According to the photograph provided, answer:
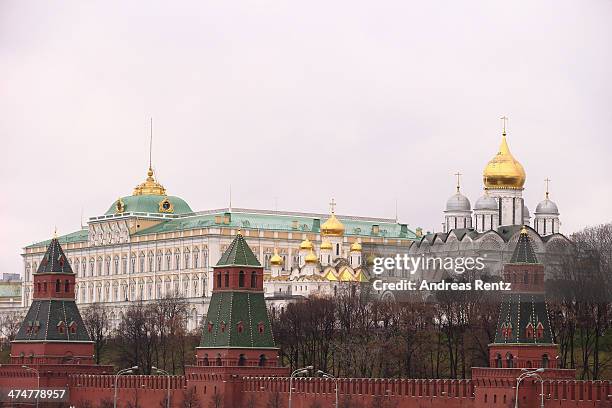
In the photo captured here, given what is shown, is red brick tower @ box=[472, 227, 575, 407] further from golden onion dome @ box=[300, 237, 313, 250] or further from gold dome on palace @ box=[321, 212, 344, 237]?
gold dome on palace @ box=[321, 212, 344, 237]

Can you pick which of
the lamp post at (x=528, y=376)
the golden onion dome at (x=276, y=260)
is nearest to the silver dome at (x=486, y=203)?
the golden onion dome at (x=276, y=260)

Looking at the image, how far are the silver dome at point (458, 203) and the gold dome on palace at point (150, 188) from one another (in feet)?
135

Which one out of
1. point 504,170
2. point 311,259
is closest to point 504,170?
point 504,170

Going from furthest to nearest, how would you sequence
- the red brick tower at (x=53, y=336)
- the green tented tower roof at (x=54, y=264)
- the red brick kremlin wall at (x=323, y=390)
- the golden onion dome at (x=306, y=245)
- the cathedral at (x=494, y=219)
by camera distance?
the golden onion dome at (x=306, y=245) → the cathedral at (x=494, y=219) → the green tented tower roof at (x=54, y=264) → the red brick tower at (x=53, y=336) → the red brick kremlin wall at (x=323, y=390)

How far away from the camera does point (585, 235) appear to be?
130375 mm

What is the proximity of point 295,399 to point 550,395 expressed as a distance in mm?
15981

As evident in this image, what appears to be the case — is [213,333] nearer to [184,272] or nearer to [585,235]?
[585,235]

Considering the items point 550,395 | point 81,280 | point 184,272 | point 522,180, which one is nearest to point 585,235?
point 522,180

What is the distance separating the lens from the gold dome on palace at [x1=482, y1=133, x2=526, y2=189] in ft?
507

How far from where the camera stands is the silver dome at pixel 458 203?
16025 cm

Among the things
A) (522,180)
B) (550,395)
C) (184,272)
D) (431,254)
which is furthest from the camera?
(184,272)

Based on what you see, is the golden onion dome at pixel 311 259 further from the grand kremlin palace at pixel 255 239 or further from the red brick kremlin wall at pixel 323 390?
the red brick kremlin wall at pixel 323 390

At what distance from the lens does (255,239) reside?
610ft

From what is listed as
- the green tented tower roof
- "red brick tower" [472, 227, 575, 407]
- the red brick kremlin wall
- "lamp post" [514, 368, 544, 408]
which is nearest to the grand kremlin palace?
the green tented tower roof
